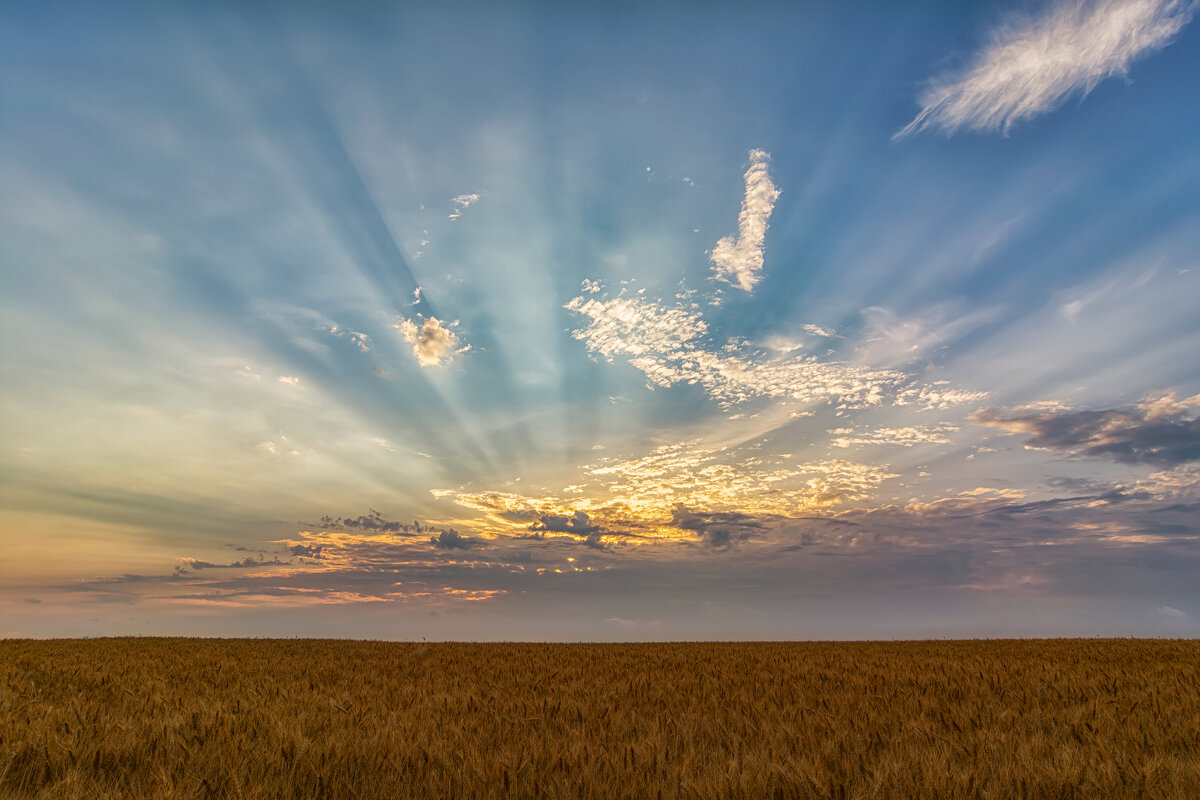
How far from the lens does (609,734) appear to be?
6.05m

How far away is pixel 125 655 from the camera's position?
1634cm

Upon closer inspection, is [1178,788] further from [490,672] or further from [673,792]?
[490,672]

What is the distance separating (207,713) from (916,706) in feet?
26.4

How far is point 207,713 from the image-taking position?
6750mm

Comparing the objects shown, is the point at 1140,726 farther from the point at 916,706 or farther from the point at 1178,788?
the point at 1178,788

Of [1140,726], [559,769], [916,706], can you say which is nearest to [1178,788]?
[1140,726]

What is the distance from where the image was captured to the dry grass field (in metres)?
4.24

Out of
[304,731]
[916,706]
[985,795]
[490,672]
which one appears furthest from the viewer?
[490,672]

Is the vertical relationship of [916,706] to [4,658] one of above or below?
above

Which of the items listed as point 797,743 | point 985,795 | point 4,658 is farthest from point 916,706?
point 4,658

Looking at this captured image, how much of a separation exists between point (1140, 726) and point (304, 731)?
831 centimetres

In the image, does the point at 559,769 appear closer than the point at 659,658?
Yes

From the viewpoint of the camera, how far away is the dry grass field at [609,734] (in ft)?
13.9

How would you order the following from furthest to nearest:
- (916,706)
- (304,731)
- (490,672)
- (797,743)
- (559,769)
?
(490,672), (916,706), (304,731), (797,743), (559,769)
